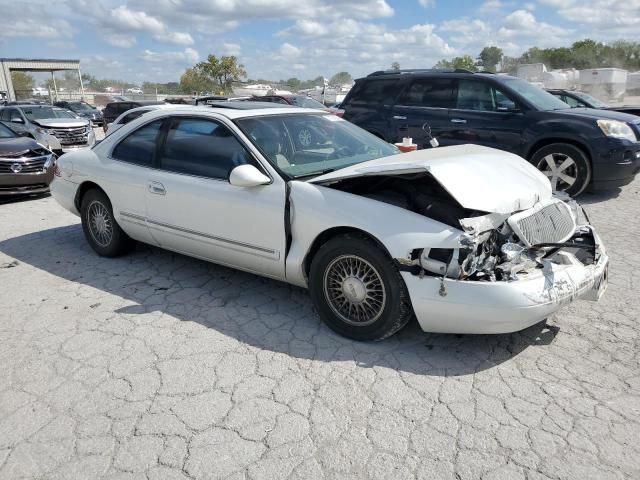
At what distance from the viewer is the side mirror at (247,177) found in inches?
144

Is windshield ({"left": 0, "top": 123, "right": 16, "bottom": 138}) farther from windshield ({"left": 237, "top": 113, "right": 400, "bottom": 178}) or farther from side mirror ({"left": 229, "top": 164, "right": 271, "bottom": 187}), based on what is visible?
side mirror ({"left": 229, "top": 164, "right": 271, "bottom": 187})

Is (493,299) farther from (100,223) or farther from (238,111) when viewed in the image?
(100,223)

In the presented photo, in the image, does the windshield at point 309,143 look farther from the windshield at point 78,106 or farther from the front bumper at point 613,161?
the windshield at point 78,106

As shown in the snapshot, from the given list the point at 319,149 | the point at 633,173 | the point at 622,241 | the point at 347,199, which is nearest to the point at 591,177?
the point at 633,173

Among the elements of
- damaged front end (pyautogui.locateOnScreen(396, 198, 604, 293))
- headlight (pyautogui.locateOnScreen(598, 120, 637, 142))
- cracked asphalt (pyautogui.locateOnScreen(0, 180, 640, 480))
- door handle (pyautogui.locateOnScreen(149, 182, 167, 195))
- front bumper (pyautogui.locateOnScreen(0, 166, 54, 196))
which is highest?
headlight (pyautogui.locateOnScreen(598, 120, 637, 142))

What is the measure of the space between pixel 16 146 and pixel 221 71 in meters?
49.0

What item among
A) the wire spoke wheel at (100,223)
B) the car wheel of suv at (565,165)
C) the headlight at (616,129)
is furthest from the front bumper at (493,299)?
the headlight at (616,129)

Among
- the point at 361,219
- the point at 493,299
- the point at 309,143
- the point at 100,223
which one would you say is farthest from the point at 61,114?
the point at 493,299

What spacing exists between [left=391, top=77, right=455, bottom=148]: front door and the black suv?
0.02 m

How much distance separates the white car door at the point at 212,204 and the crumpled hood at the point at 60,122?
13.5 m

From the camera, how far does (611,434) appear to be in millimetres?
2561

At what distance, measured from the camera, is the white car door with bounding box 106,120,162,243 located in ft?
15.4

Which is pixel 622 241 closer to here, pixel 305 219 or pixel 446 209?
pixel 446 209

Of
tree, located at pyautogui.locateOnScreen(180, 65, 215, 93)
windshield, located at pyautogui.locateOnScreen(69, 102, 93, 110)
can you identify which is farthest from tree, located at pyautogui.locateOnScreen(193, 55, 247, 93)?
windshield, located at pyautogui.locateOnScreen(69, 102, 93, 110)
